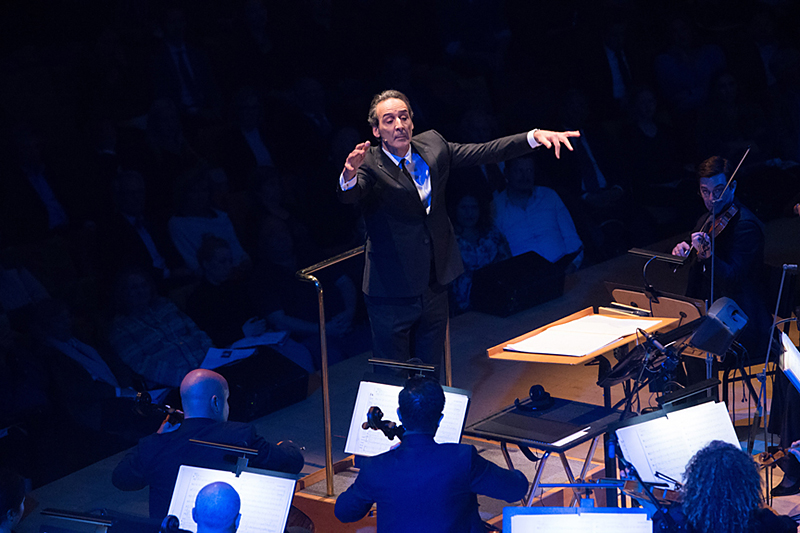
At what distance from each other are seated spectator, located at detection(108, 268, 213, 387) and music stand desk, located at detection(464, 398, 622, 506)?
225 cm

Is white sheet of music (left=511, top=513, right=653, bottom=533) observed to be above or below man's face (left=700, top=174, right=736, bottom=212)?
below

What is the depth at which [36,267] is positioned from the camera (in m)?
5.32

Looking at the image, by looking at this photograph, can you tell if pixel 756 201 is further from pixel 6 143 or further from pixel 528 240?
pixel 6 143

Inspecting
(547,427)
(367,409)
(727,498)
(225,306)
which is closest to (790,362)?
(547,427)

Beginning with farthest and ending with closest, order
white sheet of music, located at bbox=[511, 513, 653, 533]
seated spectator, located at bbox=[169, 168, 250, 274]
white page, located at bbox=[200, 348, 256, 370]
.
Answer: seated spectator, located at bbox=[169, 168, 250, 274] → white page, located at bbox=[200, 348, 256, 370] → white sheet of music, located at bbox=[511, 513, 653, 533]

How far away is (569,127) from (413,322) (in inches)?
183

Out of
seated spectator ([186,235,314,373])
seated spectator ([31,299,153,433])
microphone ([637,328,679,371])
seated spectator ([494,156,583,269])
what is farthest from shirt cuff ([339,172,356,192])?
seated spectator ([494,156,583,269])

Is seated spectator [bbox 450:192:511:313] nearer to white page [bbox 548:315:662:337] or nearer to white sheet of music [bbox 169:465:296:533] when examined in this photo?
white page [bbox 548:315:662:337]

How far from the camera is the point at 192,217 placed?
19.3ft

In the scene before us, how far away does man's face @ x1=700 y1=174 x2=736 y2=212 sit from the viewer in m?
4.64

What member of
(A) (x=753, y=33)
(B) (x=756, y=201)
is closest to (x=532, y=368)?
(B) (x=756, y=201)

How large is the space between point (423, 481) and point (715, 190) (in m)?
2.52

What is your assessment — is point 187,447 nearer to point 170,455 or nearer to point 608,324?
point 170,455

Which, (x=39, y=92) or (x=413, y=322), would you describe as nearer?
(x=413, y=322)
